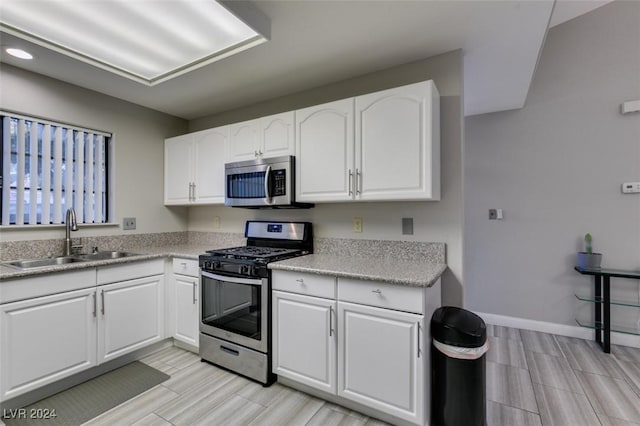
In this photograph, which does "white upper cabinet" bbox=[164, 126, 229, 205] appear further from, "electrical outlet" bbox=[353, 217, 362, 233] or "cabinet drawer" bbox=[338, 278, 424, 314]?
"cabinet drawer" bbox=[338, 278, 424, 314]

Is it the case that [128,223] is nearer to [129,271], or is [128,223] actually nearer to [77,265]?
[129,271]

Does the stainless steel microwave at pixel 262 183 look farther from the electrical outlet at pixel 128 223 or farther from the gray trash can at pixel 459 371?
the gray trash can at pixel 459 371

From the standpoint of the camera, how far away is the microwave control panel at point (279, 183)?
246 cm

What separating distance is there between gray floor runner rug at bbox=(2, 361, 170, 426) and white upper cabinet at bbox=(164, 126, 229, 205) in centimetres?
155

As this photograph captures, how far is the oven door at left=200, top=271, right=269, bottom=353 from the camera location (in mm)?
2143

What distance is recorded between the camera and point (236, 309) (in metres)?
2.30

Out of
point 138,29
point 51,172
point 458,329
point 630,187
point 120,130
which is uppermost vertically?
point 138,29

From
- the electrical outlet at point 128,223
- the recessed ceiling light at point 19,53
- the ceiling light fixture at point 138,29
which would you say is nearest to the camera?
the ceiling light fixture at point 138,29

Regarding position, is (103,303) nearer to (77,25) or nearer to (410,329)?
(77,25)

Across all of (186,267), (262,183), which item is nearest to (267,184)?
(262,183)

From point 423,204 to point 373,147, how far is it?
0.58 meters

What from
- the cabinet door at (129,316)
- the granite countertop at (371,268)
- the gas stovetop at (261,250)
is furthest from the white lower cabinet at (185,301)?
the granite countertop at (371,268)

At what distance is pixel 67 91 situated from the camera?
103 inches

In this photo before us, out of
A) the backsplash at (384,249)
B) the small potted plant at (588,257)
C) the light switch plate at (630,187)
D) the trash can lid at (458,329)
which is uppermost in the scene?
the light switch plate at (630,187)
